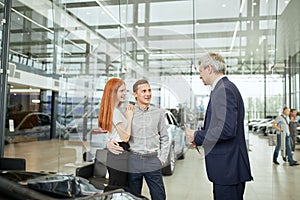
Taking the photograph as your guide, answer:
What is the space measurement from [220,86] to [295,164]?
2.14m

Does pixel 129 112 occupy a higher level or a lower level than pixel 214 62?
lower

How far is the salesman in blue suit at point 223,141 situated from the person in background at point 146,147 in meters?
0.52

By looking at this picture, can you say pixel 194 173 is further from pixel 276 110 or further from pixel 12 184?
pixel 12 184

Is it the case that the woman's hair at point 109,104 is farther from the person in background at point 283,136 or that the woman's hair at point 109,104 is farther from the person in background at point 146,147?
the person in background at point 283,136

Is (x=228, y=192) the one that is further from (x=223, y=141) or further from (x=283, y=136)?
(x=283, y=136)

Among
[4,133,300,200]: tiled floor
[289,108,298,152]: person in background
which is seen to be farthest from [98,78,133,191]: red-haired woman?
[289,108,298,152]: person in background

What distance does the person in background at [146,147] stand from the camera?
2055mm

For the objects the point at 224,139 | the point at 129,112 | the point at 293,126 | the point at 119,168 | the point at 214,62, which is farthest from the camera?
the point at 293,126

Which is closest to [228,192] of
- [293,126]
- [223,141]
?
[223,141]

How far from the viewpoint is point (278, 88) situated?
312 cm

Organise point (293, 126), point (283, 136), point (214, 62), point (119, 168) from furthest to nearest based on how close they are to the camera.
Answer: point (293, 126) → point (283, 136) → point (119, 168) → point (214, 62)

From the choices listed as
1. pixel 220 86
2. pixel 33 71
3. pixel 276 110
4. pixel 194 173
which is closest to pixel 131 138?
pixel 220 86

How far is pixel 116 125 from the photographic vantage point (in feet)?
6.89

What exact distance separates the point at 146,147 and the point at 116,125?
271 millimetres
